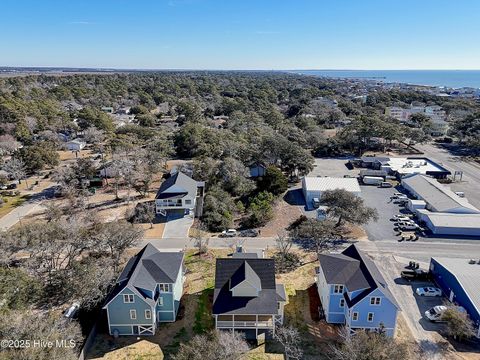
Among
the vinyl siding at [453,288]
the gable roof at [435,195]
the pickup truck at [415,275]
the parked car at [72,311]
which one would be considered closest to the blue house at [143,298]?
the parked car at [72,311]

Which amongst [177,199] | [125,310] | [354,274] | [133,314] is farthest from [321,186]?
[125,310]

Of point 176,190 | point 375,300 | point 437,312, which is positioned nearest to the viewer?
point 375,300

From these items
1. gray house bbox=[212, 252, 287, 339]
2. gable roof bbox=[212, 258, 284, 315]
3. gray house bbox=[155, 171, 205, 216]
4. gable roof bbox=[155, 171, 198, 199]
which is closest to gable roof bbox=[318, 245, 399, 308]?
gray house bbox=[212, 252, 287, 339]

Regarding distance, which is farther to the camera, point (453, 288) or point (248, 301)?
point (453, 288)

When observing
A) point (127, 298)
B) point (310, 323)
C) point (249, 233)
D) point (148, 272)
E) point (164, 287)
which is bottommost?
point (249, 233)

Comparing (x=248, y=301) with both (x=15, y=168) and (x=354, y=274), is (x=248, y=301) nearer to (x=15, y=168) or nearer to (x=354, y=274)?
(x=354, y=274)

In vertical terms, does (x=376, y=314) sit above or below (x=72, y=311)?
above

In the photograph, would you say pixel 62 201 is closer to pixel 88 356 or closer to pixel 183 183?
pixel 183 183

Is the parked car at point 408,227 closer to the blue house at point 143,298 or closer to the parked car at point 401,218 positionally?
the parked car at point 401,218
